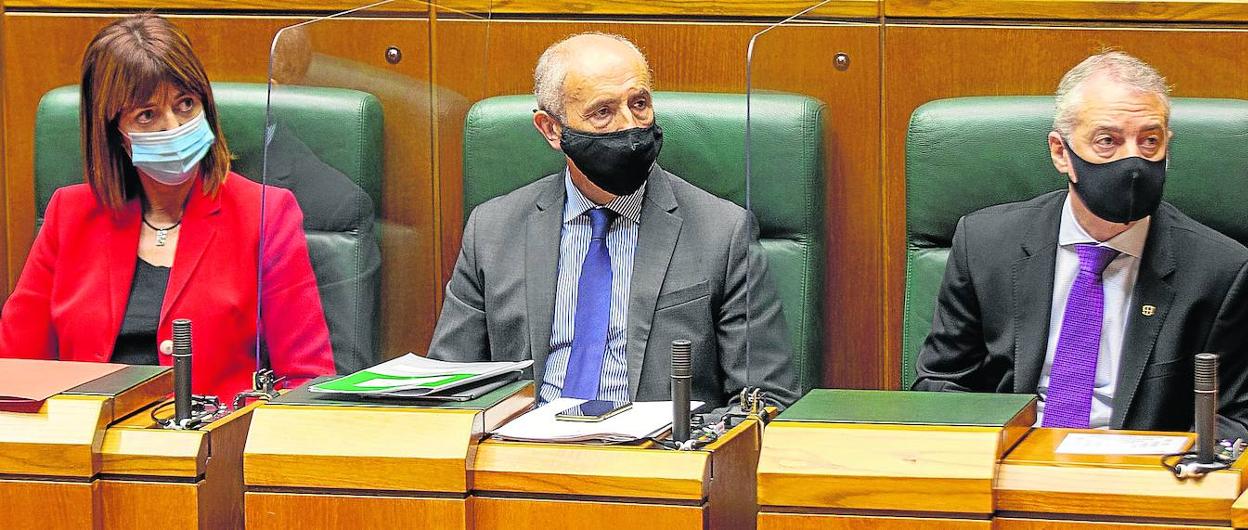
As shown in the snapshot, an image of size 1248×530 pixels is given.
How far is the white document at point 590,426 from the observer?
1847mm

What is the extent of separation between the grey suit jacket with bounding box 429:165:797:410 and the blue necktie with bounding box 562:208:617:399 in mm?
45

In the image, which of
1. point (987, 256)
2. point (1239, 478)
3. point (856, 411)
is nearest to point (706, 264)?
point (987, 256)

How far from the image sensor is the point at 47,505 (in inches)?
74.0

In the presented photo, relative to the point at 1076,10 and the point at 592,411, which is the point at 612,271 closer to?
the point at 592,411

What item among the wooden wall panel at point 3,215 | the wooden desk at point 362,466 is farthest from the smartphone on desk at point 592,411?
the wooden wall panel at point 3,215

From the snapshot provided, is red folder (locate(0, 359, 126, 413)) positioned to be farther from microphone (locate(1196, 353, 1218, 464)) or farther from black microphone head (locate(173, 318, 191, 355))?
microphone (locate(1196, 353, 1218, 464))

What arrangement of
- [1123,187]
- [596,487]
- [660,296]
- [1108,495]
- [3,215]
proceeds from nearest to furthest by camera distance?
[1108,495] < [596,487] < [1123,187] < [660,296] < [3,215]

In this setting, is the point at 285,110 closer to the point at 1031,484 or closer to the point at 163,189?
the point at 163,189

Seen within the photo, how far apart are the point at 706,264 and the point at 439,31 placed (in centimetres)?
66

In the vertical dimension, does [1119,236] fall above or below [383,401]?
above

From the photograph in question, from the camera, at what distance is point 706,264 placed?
2.42 metres

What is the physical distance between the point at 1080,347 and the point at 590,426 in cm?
81

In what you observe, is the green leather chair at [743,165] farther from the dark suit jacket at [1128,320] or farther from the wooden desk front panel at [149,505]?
the wooden desk front panel at [149,505]

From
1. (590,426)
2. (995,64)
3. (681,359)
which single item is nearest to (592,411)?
(590,426)
